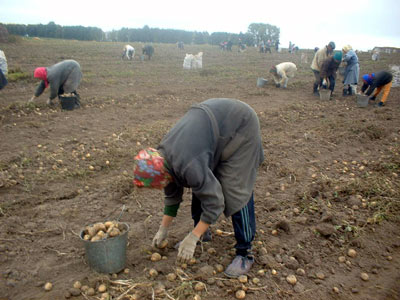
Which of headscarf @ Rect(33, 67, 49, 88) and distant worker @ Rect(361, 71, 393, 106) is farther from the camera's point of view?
distant worker @ Rect(361, 71, 393, 106)

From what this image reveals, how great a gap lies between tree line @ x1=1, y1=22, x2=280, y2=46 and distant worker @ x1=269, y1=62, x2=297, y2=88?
22.5 metres

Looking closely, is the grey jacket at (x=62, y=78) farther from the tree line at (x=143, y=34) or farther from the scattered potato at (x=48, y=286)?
the tree line at (x=143, y=34)

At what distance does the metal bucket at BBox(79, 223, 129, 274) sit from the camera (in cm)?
229

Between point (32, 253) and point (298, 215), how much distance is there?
2487mm

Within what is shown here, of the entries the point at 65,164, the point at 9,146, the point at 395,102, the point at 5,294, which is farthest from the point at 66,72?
the point at 395,102

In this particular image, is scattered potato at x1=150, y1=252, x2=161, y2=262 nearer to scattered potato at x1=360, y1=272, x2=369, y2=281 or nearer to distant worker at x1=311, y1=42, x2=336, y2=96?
scattered potato at x1=360, y1=272, x2=369, y2=281

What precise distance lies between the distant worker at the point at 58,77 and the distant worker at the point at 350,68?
728 cm

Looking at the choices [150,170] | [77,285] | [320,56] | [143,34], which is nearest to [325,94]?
[320,56]

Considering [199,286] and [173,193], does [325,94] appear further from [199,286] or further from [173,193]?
[199,286]

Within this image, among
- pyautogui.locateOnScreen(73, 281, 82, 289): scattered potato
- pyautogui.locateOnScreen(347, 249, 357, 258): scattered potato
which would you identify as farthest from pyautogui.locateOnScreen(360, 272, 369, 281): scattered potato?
pyautogui.locateOnScreen(73, 281, 82, 289): scattered potato

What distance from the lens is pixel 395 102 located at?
28.9 ft

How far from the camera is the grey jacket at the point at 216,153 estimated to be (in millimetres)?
1860

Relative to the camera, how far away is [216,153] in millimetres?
2078

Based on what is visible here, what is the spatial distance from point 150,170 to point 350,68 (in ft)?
29.7
